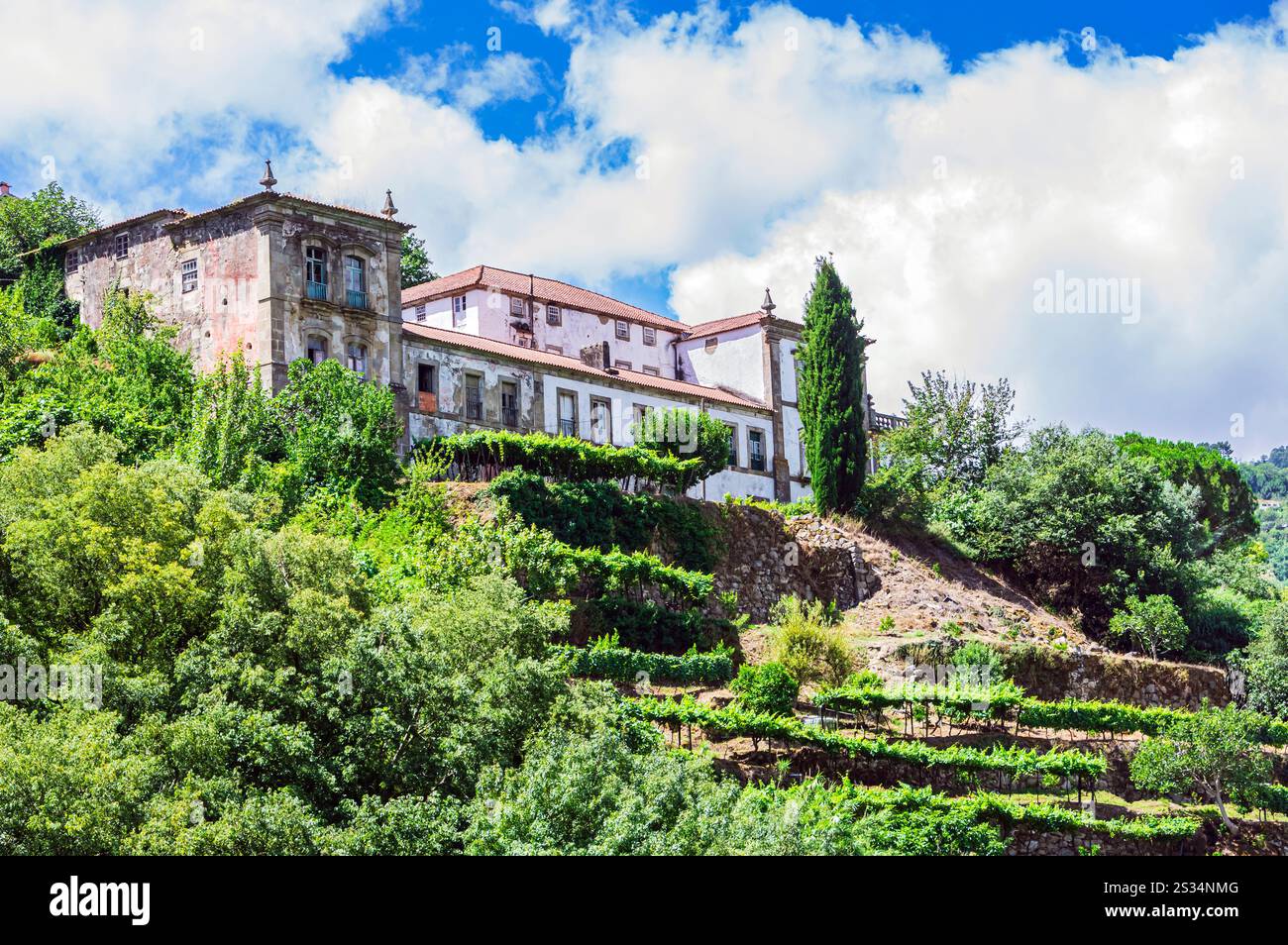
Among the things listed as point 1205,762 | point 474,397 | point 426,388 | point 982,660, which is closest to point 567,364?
point 474,397

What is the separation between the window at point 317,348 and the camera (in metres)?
38.6

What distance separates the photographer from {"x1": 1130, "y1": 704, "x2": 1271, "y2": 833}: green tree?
28.3 m

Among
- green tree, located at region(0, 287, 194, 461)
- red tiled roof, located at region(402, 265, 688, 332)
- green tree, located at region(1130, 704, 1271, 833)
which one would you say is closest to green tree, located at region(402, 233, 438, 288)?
red tiled roof, located at region(402, 265, 688, 332)

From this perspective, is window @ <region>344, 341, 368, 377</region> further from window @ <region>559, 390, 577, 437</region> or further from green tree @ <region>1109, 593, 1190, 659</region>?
green tree @ <region>1109, 593, 1190, 659</region>

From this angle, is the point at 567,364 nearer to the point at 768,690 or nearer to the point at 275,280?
the point at 275,280

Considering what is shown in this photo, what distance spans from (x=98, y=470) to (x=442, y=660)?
5.86 metres

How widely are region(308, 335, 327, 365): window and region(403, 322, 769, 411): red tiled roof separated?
8.14 ft

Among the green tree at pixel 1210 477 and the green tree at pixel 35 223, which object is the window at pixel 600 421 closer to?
the green tree at pixel 35 223

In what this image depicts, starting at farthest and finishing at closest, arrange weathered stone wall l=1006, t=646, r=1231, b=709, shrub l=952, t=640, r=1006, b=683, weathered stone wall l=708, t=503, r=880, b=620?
weathered stone wall l=708, t=503, r=880, b=620 < weathered stone wall l=1006, t=646, r=1231, b=709 < shrub l=952, t=640, r=1006, b=683

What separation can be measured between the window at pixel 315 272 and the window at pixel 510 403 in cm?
604

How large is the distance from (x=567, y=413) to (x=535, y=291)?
778 centimetres

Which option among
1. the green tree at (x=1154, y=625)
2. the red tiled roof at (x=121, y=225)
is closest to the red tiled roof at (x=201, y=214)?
the red tiled roof at (x=121, y=225)

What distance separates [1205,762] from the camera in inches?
1120

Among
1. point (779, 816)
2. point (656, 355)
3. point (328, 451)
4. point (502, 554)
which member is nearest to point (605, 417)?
point (656, 355)
